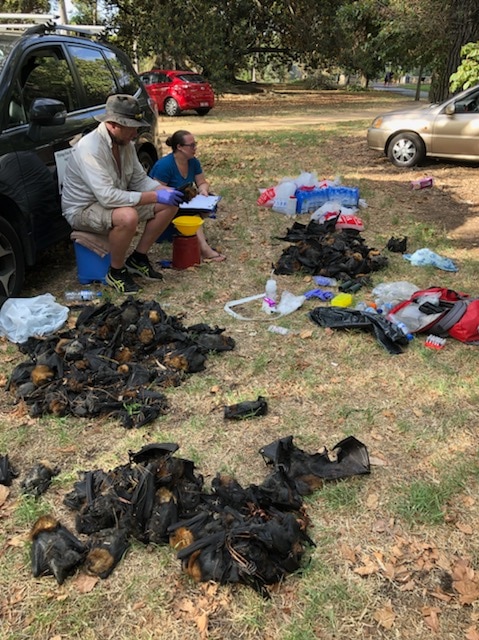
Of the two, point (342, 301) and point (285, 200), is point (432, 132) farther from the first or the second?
point (342, 301)

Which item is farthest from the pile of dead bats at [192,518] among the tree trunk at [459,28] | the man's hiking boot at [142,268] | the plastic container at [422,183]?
the tree trunk at [459,28]

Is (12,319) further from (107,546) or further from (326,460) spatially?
(326,460)

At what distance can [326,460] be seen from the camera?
9.39 feet

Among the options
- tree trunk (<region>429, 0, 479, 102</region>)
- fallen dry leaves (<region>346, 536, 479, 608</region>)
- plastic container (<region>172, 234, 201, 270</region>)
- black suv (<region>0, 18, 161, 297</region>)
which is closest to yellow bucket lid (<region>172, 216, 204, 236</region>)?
plastic container (<region>172, 234, 201, 270</region>)

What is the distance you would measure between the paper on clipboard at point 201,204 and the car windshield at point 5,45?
1970 millimetres

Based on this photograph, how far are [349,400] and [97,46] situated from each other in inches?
190

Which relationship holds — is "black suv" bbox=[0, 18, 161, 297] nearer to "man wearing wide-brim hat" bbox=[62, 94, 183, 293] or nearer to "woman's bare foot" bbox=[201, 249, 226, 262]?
"man wearing wide-brim hat" bbox=[62, 94, 183, 293]

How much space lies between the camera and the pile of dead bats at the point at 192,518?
226cm

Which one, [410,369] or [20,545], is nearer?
[20,545]

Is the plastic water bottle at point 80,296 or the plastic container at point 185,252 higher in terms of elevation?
the plastic container at point 185,252

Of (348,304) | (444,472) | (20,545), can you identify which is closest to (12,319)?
(20,545)

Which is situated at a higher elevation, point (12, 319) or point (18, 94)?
point (18, 94)

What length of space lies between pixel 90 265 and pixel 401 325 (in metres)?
2.79

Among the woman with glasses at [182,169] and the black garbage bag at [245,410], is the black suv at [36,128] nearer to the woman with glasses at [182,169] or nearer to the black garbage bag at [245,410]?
the woman with glasses at [182,169]
